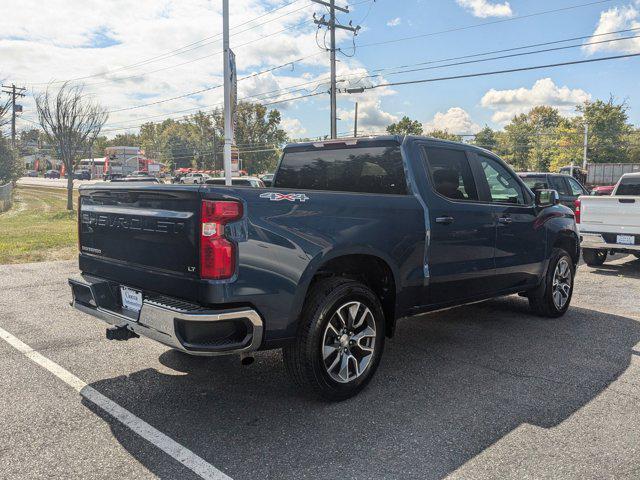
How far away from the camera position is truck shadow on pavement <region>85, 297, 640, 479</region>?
296 cm

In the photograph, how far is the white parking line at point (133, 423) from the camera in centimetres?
283

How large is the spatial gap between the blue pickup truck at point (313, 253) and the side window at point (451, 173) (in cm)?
2

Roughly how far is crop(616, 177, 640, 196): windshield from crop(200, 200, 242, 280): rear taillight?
10102 mm

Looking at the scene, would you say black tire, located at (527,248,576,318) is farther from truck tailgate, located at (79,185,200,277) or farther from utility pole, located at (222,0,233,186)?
utility pole, located at (222,0,233,186)

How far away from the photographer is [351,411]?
11.8 ft

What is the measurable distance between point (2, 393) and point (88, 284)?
1.00 m

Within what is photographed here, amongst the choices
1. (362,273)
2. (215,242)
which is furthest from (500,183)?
(215,242)

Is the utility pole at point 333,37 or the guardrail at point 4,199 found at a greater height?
the utility pole at point 333,37

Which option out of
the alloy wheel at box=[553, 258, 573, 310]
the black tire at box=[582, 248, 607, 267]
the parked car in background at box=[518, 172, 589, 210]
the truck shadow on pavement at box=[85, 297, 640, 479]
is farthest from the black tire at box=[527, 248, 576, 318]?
the parked car in background at box=[518, 172, 589, 210]

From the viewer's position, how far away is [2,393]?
3.82 m

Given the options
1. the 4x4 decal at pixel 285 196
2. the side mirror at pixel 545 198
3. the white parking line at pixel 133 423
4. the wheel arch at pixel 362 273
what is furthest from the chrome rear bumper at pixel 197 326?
the side mirror at pixel 545 198

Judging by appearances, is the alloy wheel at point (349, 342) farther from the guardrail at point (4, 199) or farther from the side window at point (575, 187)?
the guardrail at point (4, 199)

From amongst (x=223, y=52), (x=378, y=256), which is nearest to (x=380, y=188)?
(x=378, y=256)

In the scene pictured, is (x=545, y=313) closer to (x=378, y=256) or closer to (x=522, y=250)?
(x=522, y=250)
